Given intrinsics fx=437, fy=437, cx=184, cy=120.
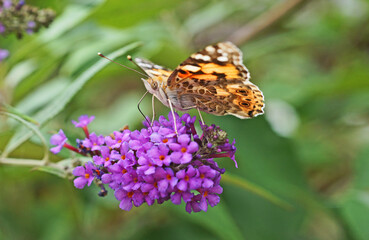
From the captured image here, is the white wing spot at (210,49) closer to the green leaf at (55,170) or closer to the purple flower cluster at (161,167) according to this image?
the purple flower cluster at (161,167)

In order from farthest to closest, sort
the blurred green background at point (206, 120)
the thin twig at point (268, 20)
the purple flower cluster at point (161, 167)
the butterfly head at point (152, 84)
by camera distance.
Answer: the thin twig at point (268, 20) < the blurred green background at point (206, 120) < the butterfly head at point (152, 84) < the purple flower cluster at point (161, 167)

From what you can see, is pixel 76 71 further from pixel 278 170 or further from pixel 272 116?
pixel 272 116

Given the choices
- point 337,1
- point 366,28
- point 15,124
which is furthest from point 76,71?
point 337,1

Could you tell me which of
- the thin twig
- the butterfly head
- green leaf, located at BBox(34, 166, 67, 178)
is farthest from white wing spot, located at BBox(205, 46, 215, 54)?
the thin twig

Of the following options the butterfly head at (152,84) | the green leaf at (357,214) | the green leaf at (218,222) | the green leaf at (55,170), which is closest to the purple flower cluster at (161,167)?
the green leaf at (55,170)

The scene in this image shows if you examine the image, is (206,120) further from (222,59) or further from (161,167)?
(161,167)
